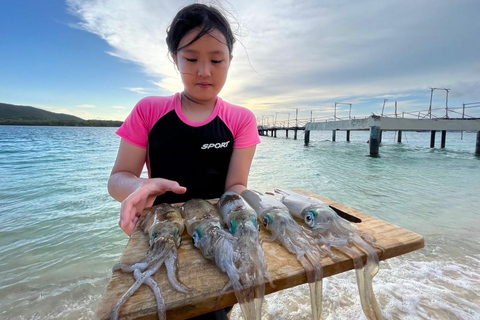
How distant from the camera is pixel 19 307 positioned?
3885 mm

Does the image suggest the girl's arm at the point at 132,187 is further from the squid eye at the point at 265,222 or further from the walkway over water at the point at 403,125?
the walkway over water at the point at 403,125

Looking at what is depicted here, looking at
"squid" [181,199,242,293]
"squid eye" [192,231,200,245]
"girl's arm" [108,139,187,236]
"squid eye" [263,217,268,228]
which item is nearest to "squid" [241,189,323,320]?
"squid eye" [263,217,268,228]

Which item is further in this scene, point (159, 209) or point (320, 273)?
point (159, 209)

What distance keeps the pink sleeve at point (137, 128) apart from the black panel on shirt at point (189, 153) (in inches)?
2.4

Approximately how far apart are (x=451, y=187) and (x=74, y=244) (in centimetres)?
1451

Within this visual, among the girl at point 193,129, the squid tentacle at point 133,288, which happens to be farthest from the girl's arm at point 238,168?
the squid tentacle at point 133,288

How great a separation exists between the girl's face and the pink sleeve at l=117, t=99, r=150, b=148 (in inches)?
18.5

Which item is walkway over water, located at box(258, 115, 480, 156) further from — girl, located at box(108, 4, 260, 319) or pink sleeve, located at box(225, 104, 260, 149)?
girl, located at box(108, 4, 260, 319)

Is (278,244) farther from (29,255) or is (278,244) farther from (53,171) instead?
(53,171)

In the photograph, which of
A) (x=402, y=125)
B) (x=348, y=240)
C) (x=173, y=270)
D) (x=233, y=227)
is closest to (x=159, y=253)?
(x=173, y=270)

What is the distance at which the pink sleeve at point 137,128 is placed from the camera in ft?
7.35

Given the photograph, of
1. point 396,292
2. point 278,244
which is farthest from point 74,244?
point 396,292

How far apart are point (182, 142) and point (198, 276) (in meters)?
1.35

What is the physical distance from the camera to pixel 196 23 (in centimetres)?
215
